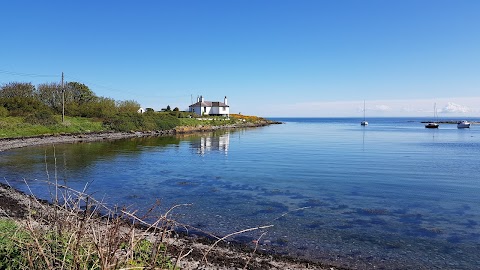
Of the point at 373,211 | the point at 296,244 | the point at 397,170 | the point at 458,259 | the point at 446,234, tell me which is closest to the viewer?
the point at 458,259

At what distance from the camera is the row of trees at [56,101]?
197ft

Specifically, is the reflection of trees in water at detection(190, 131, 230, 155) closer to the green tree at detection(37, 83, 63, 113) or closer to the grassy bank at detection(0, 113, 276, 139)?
the grassy bank at detection(0, 113, 276, 139)

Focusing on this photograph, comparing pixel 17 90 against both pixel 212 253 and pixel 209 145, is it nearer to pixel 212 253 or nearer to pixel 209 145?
pixel 209 145

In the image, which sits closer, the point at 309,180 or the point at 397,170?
the point at 309,180

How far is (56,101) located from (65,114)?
4035 millimetres

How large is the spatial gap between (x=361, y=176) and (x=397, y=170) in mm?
4828

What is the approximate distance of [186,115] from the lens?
101 meters

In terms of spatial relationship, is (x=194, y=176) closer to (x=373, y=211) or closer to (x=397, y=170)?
(x=373, y=211)

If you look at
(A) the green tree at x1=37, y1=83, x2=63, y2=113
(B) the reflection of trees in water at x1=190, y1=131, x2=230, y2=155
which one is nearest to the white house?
(A) the green tree at x1=37, y1=83, x2=63, y2=113

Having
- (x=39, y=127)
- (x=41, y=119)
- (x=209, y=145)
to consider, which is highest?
(x=41, y=119)

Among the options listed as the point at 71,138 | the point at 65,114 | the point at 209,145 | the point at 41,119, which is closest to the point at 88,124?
the point at 41,119

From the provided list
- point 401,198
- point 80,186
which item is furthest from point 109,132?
point 401,198

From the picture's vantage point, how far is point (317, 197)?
17.7 metres

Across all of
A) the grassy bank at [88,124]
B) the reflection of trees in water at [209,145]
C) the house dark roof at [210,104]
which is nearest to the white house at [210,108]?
the house dark roof at [210,104]
